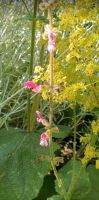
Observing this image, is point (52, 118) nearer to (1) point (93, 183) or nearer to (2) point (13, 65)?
(1) point (93, 183)

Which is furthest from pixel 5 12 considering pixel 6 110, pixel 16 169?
pixel 16 169

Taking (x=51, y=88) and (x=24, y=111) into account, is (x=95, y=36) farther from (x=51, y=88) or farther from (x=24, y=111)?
(x=24, y=111)

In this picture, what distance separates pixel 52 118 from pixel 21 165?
17 centimetres

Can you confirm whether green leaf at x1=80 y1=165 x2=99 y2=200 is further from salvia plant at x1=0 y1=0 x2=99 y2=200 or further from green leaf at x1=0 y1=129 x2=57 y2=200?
green leaf at x1=0 y1=129 x2=57 y2=200

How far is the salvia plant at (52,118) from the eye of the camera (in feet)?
2.34

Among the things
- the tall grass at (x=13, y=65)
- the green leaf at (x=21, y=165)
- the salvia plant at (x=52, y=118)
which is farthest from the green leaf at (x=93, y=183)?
the tall grass at (x=13, y=65)

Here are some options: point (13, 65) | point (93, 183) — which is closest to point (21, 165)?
point (93, 183)

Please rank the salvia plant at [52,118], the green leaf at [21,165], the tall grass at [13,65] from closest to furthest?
1. the salvia plant at [52,118]
2. the green leaf at [21,165]
3. the tall grass at [13,65]

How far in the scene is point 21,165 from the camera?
0.95 m

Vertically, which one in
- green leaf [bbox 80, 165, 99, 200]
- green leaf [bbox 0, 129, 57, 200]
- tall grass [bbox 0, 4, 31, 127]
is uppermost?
tall grass [bbox 0, 4, 31, 127]

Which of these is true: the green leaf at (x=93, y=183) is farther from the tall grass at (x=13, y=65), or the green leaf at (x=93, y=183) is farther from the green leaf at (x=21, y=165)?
the tall grass at (x=13, y=65)

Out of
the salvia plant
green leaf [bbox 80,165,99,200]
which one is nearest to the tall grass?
the salvia plant

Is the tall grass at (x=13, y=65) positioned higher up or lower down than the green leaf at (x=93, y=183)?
higher up

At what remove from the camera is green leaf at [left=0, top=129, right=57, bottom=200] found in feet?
2.97
